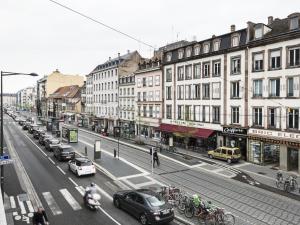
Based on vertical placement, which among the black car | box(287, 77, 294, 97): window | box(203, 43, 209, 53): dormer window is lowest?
the black car

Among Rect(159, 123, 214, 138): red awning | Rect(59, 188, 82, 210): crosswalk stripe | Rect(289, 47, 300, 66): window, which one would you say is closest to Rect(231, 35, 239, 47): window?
Rect(289, 47, 300, 66): window

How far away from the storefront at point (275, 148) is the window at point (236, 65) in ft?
24.0

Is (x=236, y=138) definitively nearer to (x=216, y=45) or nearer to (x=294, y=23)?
(x=216, y=45)

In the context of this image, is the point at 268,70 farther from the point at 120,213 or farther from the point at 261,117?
the point at 120,213

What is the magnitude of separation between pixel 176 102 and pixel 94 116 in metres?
37.9

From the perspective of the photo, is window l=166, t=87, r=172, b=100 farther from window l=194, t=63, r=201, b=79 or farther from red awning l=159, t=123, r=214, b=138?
window l=194, t=63, r=201, b=79

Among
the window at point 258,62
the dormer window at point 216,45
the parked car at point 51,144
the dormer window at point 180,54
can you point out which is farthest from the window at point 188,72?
the parked car at point 51,144

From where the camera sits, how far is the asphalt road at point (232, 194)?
17766 mm

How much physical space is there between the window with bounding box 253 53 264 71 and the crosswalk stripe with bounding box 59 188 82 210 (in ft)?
77.2

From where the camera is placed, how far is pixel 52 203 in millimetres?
19469

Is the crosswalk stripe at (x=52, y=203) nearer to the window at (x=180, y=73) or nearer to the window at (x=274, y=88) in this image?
the window at (x=274, y=88)

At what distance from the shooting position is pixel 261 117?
107 feet

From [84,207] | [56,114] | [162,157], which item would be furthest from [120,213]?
[56,114]

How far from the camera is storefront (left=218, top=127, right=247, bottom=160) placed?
114ft
